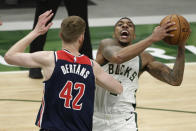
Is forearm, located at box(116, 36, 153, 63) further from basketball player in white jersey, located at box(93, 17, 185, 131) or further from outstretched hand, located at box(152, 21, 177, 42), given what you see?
basketball player in white jersey, located at box(93, 17, 185, 131)

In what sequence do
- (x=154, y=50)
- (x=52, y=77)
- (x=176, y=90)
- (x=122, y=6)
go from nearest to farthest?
1. (x=52, y=77)
2. (x=176, y=90)
3. (x=154, y=50)
4. (x=122, y=6)

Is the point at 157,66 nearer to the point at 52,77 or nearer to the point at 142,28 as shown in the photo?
the point at 52,77

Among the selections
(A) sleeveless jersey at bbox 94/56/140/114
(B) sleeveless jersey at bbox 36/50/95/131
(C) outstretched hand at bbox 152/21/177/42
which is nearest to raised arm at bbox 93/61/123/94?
(B) sleeveless jersey at bbox 36/50/95/131

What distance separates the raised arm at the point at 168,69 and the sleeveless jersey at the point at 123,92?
0.32 ft

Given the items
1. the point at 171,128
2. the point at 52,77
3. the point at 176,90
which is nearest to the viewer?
the point at 52,77

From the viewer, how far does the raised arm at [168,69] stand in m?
3.57

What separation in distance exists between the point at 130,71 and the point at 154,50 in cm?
375

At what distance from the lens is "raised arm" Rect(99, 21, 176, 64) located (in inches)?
127

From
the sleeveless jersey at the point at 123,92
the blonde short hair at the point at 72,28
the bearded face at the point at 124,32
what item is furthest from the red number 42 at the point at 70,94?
the bearded face at the point at 124,32

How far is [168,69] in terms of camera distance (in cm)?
374

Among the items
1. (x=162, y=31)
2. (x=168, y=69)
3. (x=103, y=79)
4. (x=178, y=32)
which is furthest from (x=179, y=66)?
(x=103, y=79)

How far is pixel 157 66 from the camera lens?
380cm

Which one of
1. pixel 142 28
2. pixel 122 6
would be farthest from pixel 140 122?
pixel 122 6

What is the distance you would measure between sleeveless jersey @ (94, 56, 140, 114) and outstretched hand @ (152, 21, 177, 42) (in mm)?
528
